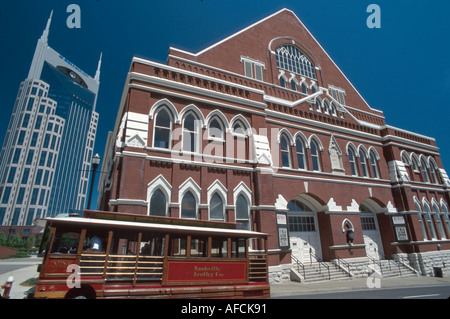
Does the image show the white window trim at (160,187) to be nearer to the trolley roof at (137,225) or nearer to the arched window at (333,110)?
the trolley roof at (137,225)

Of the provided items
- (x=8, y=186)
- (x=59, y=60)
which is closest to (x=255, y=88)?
(x=8, y=186)

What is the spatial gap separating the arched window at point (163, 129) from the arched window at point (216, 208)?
366 centimetres

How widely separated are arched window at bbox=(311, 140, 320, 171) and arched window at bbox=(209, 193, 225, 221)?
815 centimetres

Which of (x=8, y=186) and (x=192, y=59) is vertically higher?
(x=8, y=186)

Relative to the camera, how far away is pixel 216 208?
13305 mm

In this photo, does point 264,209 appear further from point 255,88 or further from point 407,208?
point 407,208

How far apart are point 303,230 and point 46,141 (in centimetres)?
12149

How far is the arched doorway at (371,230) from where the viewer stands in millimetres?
19031

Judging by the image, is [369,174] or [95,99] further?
[95,99]

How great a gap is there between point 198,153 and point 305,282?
345 inches

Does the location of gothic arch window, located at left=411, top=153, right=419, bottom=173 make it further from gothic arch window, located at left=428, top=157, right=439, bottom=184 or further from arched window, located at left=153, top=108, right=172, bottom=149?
arched window, located at left=153, top=108, right=172, bottom=149

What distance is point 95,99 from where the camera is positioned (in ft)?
499

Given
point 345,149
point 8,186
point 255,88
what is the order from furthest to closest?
point 8,186, point 345,149, point 255,88

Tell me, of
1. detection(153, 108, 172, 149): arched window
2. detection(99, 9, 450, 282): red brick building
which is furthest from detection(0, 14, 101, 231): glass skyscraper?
detection(99, 9, 450, 282): red brick building
